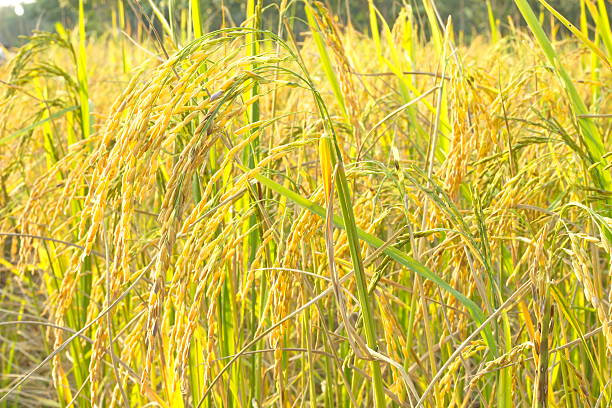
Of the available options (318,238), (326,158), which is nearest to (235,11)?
(318,238)

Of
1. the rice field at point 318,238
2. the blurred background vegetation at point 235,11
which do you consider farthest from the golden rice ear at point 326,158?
the blurred background vegetation at point 235,11

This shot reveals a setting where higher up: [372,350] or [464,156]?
[464,156]

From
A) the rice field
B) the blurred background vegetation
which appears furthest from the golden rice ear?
the blurred background vegetation

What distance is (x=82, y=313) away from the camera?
172 cm

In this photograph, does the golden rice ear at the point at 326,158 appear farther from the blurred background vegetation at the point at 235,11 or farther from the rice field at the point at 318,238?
the blurred background vegetation at the point at 235,11

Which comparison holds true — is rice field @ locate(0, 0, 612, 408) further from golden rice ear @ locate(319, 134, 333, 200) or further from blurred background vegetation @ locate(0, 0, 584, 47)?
blurred background vegetation @ locate(0, 0, 584, 47)

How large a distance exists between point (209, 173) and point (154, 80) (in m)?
0.58

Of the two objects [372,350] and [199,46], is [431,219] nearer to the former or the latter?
[372,350]

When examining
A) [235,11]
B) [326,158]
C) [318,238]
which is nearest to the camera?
[326,158]

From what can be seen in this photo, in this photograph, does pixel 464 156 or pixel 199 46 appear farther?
pixel 464 156

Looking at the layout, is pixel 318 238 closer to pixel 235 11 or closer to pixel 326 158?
pixel 326 158

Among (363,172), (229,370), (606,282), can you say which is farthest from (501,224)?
(606,282)

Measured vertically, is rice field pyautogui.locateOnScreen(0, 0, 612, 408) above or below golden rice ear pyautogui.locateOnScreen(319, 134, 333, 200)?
below

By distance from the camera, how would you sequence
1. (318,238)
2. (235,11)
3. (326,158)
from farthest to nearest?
(235,11) → (318,238) → (326,158)
